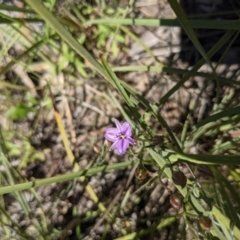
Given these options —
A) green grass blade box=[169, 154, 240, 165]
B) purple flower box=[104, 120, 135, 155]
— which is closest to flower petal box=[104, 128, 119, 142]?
purple flower box=[104, 120, 135, 155]

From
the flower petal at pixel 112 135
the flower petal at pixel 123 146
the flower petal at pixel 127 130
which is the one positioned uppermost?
the flower petal at pixel 127 130

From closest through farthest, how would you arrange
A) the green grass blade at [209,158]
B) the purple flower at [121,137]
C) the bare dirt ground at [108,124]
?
1. the green grass blade at [209,158]
2. the purple flower at [121,137]
3. the bare dirt ground at [108,124]

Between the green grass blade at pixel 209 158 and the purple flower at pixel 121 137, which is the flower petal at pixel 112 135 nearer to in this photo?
the purple flower at pixel 121 137

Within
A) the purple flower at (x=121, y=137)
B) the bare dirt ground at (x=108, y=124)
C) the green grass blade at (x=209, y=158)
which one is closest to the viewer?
the green grass blade at (x=209, y=158)

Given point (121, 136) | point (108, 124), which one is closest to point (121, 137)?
point (121, 136)

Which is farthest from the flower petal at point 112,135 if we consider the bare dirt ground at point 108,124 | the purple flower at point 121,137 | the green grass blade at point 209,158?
the bare dirt ground at point 108,124

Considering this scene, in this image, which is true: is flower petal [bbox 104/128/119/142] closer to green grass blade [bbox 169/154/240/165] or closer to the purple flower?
the purple flower

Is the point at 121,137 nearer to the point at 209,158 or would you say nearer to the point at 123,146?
the point at 123,146
